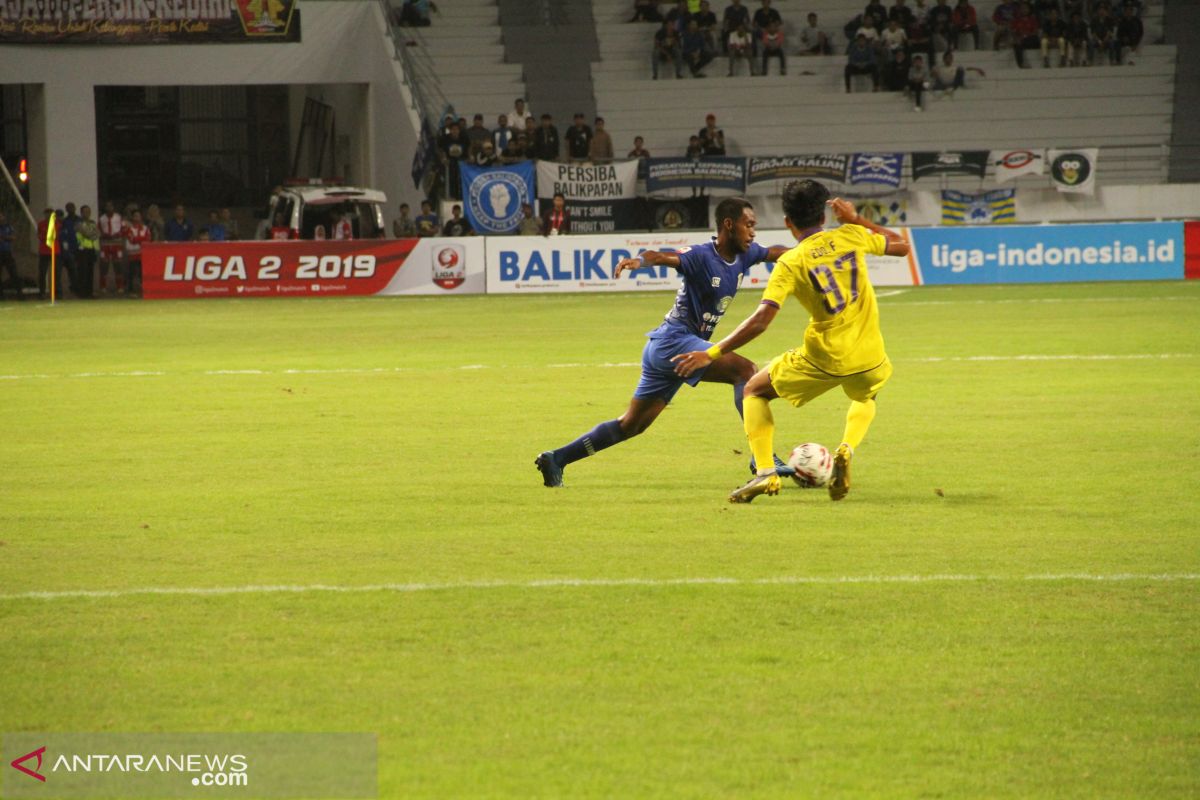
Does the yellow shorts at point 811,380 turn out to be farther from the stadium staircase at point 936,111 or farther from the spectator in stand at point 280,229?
the stadium staircase at point 936,111

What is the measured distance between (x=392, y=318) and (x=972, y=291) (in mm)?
10904

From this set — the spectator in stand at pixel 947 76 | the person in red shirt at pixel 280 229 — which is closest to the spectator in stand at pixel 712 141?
the spectator in stand at pixel 947 76

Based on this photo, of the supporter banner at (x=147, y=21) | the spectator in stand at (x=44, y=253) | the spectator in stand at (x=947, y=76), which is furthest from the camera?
the spectator in stand at (x=947, y=76)

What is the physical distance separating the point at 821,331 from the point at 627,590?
2800 mm

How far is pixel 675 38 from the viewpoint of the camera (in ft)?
141

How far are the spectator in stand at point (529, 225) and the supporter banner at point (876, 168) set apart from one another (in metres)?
7.75

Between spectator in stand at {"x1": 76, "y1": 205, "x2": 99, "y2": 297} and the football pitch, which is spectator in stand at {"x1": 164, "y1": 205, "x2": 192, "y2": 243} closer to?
spectator in stand at {"x1": 76, "y1": 205, "x2": 99, "y2": 297}

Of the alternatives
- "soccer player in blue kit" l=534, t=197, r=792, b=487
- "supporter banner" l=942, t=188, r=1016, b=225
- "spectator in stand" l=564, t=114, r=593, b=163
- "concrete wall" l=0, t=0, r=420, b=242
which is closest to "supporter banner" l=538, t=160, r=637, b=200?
"spectator in stand" l=564, t=114, r=593, b=163

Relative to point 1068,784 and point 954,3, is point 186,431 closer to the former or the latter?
point 1068,784

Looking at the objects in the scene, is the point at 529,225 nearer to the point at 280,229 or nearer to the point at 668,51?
the point at 280,229

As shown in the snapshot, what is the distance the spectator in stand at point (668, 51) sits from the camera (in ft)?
141

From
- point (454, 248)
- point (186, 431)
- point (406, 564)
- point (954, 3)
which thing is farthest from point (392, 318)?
point (954, 3)

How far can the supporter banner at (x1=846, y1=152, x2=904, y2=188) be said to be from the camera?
124ft

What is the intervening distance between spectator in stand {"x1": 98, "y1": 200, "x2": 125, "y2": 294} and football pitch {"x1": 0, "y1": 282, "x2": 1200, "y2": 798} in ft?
70.3
